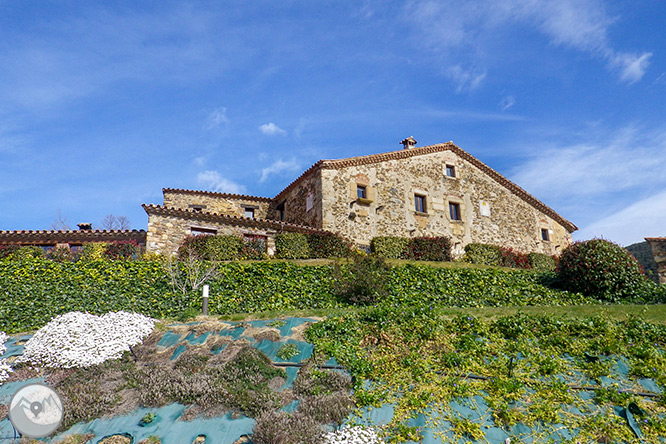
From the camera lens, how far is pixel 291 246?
60.4ft

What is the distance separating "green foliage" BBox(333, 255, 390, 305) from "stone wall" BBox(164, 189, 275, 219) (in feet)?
44.0

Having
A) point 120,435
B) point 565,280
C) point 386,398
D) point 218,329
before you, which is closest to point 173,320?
point 218,329

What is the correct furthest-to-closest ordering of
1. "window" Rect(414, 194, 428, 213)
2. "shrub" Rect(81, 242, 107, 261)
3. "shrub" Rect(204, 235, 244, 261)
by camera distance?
"window" Rect(414, 194, 428, 213) → "shrub" Rect(204, 235, 244, 261) → "shrub" Rect(81, 242, 107, 261)

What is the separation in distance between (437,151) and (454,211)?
3460 mm

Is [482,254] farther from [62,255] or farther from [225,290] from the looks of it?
[62,255]

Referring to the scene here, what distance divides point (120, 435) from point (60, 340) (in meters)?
4.17

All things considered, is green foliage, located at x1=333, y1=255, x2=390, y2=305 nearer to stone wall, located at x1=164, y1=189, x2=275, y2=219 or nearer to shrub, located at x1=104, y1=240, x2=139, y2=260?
shrub, located at x1=104, y1=240, x2=139, y2=260

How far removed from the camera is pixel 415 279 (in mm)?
15312

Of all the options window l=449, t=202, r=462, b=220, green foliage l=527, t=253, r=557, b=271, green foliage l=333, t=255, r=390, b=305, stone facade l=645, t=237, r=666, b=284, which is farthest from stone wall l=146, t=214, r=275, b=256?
stone facade l=645, t=237, r=666, b=284

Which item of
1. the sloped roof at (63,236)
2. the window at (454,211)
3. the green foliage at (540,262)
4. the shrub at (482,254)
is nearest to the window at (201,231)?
the sloped roof at (63,236)

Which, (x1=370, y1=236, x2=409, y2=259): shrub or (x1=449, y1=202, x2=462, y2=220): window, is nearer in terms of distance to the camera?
(x1=370, y1=236, x2=409, y2=259): shrub

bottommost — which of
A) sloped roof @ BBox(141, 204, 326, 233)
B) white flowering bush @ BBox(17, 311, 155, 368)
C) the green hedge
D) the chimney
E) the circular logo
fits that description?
the circular logo

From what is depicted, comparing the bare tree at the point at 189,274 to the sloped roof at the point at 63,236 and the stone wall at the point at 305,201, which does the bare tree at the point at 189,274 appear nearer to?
the sloped roof at the point at 63,236

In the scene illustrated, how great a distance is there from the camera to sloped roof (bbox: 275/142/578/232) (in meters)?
22.2
